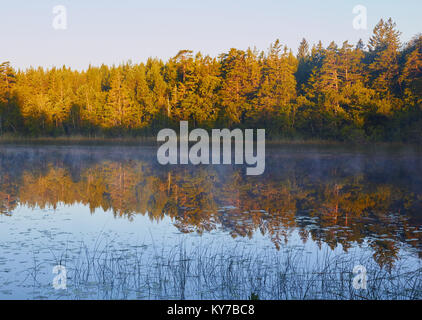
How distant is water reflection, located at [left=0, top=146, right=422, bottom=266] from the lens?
35.3ft

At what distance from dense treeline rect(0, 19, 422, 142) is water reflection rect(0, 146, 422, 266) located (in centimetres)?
2335

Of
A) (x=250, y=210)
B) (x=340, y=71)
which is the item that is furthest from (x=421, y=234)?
(x=340, y=71)

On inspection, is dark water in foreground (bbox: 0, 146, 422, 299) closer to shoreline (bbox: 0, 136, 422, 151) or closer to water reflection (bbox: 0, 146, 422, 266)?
water reflection (bbox: 0, 146, 422, 266)

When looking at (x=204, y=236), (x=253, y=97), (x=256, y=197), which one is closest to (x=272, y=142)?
(x=253, y=97)

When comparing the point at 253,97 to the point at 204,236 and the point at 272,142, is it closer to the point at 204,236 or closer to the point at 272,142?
the point at 272,142

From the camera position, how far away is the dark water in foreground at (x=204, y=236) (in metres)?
7.07

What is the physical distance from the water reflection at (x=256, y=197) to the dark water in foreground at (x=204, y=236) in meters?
0.04

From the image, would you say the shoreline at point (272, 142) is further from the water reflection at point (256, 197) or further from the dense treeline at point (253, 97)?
the water reflection at point (256, 197)

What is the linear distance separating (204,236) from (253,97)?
51.6 metres

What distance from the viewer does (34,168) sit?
25.6m

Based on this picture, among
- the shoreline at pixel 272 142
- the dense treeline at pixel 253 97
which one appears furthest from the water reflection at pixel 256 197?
the dense treeline at pixel 253 97

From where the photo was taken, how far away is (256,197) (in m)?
15.7

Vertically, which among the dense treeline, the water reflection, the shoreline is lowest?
the shoreline

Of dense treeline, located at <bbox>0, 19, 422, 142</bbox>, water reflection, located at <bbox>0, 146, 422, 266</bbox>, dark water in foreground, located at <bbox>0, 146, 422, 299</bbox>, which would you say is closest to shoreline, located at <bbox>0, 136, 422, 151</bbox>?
dense treeline, located at <bbox>0, 19, 422, 142</bbox>
